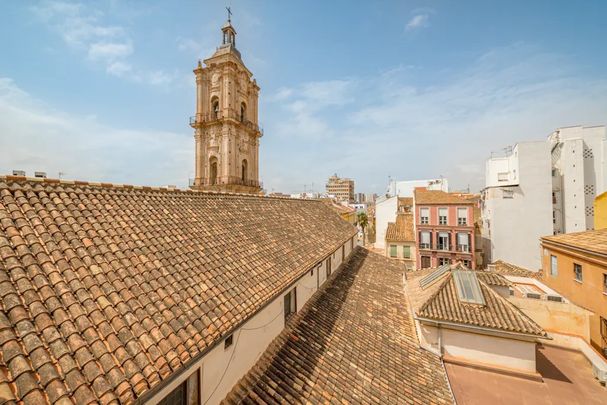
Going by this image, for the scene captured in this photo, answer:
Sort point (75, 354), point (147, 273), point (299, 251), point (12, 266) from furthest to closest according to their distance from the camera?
point (299, 251) → point (147, 273) → point (12, 266) → point (75, 354)

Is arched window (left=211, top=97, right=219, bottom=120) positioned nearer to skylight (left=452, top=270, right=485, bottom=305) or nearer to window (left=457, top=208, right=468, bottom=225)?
skylight (left=452, top=270, right=485, bottom=305)

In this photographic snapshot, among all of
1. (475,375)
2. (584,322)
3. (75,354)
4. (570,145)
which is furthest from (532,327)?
(570,145)

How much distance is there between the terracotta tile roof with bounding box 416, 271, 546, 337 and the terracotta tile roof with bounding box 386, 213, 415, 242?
22968mm

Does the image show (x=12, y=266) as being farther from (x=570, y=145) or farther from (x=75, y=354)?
(x=570, y=145)

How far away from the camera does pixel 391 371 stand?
27.1 feet

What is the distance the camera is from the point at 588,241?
14.7 metres

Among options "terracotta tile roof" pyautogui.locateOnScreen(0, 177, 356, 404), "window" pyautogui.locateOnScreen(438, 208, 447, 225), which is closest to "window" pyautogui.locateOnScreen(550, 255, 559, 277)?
"window" pyautogui.locateOnScreen(438, 208, 447, 225)

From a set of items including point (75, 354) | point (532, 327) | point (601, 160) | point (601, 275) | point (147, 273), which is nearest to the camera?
point (75, 354)

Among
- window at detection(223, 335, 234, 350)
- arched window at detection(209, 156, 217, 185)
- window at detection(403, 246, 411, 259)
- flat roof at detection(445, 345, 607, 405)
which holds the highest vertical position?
arched window at detection(209, 156, 217, 185)

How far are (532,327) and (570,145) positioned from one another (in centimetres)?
3500

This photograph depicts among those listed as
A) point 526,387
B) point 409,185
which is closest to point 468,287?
point 526,387

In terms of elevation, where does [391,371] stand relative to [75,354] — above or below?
below

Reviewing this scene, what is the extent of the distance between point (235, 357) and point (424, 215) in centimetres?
3293

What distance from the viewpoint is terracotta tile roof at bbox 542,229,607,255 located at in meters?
13.3
